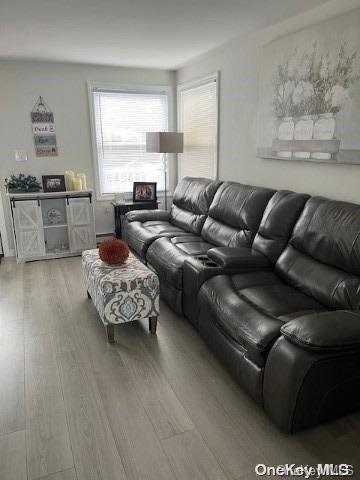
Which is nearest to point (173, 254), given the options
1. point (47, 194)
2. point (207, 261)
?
point (207, 261)

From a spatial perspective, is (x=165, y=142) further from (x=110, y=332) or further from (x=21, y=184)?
(x=110, y=332)

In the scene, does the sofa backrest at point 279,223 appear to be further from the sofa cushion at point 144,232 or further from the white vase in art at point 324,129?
the sofa cushion at point 144,232

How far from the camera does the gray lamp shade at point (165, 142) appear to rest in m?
4.55

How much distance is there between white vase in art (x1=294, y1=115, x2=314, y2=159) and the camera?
281 cm

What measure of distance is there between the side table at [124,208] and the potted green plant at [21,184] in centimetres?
103

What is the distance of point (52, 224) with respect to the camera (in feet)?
15.1

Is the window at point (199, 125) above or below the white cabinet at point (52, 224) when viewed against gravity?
above

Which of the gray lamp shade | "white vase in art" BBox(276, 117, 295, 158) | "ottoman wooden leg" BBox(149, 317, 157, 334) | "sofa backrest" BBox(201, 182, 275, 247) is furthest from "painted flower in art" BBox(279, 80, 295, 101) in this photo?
"ottoman wooden leg" BBox(149, 317, 157, 334)

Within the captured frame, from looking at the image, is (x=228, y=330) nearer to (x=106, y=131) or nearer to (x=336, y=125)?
(x=336, y=125)

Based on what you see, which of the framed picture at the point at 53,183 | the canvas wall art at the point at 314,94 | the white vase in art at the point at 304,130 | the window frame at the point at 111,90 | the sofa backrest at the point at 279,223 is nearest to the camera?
the canvas wall art at the point at 314,94

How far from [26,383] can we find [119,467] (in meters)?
0.90

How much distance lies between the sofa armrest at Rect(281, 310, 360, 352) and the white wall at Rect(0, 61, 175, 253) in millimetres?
3988

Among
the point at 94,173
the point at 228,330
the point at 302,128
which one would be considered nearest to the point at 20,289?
the point at 94,173

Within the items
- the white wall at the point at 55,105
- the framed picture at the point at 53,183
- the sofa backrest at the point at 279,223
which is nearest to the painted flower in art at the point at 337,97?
the sofa backrest at the point at 279,223
